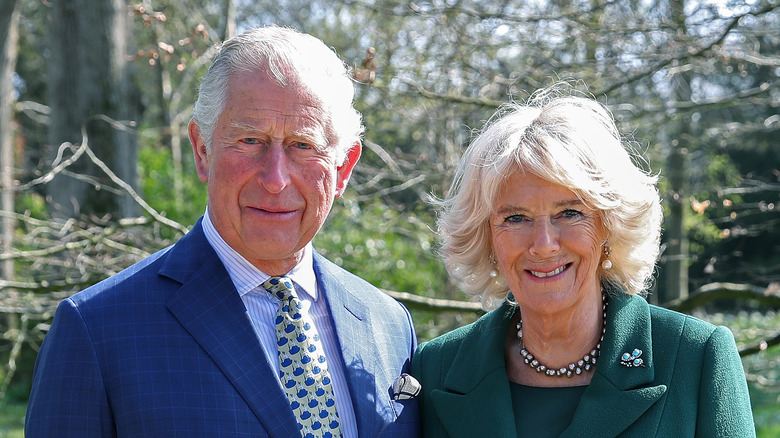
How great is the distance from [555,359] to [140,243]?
299cm

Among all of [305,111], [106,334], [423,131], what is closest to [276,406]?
[106,334]

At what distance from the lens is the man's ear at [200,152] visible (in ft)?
8.41

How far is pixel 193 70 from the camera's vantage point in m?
13.8

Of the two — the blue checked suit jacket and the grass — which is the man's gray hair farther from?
the grass

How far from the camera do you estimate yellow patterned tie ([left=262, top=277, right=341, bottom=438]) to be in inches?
94.7

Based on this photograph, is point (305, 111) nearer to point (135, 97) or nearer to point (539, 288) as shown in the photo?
point (539, 288)

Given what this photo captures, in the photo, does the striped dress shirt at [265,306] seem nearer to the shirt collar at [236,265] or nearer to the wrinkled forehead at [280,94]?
the shirt collar at [236,265]

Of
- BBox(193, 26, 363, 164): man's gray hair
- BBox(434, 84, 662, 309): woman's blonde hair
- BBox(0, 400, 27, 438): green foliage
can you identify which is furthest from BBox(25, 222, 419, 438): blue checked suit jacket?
BBox(0, 400, 27, 438): green foliage

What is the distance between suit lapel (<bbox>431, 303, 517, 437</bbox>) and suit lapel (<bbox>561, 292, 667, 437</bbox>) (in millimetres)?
238


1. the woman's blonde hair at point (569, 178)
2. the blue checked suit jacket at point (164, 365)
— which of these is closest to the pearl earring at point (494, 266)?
the woman's blonde hair at point (569, 178)

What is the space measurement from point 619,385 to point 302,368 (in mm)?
938

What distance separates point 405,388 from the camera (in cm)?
274

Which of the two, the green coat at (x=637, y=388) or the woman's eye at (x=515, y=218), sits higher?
the woman's eye at (x=515, y=218)

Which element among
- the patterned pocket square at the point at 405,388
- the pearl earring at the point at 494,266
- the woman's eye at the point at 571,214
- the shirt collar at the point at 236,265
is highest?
the woman's eye at the point at 571,214
